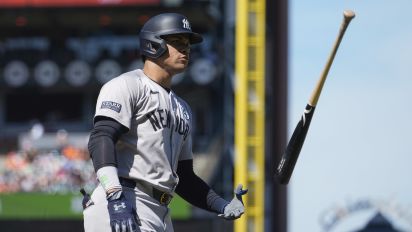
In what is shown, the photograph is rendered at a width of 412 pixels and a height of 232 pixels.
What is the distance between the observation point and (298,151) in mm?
4379

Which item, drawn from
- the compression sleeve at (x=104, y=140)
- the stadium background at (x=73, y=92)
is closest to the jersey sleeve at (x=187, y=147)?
the compression sleeve at (x=104, y=140)

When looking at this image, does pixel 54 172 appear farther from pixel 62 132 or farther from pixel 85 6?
pixel 85 6

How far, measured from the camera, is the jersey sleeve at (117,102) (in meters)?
3.70

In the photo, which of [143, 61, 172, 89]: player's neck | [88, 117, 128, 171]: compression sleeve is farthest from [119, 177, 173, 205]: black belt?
[143, 61, 172, 89]: player's neck

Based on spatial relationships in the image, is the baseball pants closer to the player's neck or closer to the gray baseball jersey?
the gray baseball jersey

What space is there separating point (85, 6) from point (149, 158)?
1343cm

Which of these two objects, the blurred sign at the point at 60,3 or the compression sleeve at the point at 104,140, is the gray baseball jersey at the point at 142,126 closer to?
the compression sleeve at the point at 104,140

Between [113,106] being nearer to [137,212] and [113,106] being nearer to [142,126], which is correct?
[142,126]

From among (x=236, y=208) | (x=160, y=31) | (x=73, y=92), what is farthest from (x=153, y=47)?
(x=73, y=92)

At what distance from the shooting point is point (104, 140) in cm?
365

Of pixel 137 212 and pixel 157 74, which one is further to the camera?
pixel 157 74

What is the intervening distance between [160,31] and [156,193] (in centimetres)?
65

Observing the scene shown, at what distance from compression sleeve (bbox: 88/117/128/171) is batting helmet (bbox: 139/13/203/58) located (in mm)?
385

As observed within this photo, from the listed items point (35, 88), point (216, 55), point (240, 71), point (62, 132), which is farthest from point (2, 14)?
point (240, 71)
